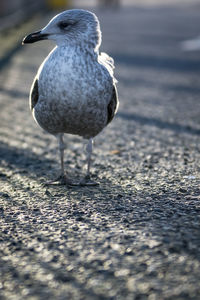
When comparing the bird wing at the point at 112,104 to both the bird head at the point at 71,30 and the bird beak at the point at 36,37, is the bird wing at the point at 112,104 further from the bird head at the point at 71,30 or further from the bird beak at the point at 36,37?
the bird beak at the point at 36,37

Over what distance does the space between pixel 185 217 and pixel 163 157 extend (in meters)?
1.99

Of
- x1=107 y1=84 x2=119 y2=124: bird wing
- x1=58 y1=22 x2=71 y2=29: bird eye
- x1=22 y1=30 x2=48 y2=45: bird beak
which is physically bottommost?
x1=107 y1=84 x2=119 y2=124: bird wing

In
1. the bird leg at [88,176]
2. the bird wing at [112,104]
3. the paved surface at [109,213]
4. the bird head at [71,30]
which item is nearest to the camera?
the paved surface at [109,213]

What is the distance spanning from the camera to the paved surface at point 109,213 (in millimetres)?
3094

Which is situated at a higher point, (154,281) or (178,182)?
(154,281)

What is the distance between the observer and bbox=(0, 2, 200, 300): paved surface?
3.09 meters

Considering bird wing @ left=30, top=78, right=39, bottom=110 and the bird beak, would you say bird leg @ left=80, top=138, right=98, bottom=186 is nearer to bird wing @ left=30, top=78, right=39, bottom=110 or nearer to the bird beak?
bird wing @ left=30, top=78, right=39, bottom=110

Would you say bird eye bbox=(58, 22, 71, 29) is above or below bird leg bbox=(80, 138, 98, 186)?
above

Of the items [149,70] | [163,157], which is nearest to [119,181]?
[163,157]

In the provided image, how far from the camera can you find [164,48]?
1764cm

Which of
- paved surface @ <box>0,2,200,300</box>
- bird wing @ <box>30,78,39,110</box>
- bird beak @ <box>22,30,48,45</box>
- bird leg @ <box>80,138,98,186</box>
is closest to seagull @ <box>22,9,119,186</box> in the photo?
bird beak @ <box>22,30,48,45</box>

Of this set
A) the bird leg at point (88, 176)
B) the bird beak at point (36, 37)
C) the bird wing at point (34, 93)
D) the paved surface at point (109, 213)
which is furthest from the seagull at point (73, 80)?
the paved surface at point (109, 213)

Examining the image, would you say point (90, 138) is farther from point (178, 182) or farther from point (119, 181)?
point (178, 182)

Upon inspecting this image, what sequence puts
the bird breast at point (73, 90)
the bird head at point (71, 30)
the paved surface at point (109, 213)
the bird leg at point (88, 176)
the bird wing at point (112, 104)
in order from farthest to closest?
1. the bird leg at point (88, 176)
2. the bird wing at point (112, 104)
3. the bird head at point (71, 30)
4. the bird breast at point (73, 90)
5. the paved surface at point (109, 213)
